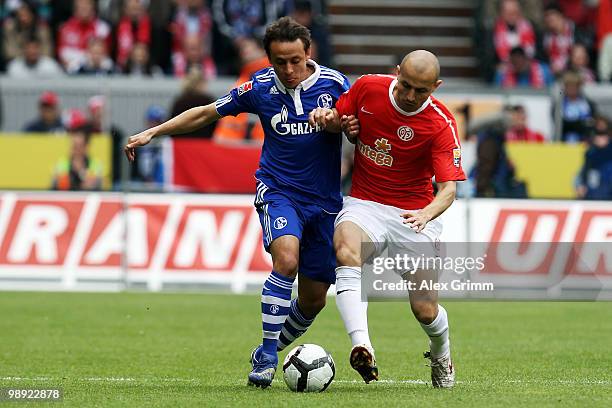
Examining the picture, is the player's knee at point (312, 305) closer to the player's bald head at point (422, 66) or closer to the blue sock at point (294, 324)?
the blue sock at point (294, 324)

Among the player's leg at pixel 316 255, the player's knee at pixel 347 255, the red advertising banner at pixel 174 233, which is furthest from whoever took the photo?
the red advertising banner at pixel 174 233

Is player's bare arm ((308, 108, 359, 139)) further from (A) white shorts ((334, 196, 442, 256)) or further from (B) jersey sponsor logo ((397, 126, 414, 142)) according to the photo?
(A) white shorts ((334, 196, 442, 256))

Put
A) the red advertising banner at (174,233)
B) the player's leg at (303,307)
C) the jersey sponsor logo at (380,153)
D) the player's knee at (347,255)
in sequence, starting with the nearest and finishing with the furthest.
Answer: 1. the player's knee at (347,255)
2. the jersey sponsor logo at (380,153)
3. the player's leg at (303,307)
4. the red advertising banner at (174,233)

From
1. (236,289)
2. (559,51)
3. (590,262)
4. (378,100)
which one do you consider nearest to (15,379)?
(378,100)

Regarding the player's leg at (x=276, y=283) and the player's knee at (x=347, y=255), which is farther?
the player's leg at (x=276, y=283)

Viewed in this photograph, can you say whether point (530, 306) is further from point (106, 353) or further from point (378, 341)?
point (106, 353)

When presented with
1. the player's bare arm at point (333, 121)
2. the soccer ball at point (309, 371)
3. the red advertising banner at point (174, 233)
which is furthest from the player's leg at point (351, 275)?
the red advertising banner at point (174, 233)

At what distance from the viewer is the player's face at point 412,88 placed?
8820 mm

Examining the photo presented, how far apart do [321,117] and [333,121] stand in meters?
0.10

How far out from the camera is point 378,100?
9.25m

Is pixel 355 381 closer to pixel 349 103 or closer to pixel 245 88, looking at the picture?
pixel 349 103

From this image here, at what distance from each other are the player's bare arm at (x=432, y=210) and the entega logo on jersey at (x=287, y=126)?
98cm

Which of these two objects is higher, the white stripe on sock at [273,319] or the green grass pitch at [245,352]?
the white stripe on sock at [273,319]

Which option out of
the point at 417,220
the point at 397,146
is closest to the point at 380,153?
the point at 397,146
